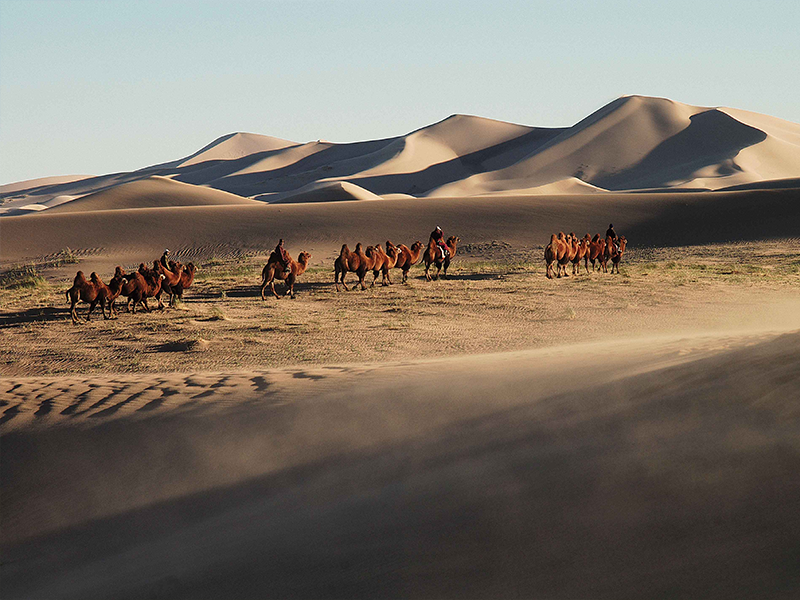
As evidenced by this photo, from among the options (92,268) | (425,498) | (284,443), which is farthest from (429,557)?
(92,268)

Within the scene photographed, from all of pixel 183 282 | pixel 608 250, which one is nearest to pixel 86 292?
pixel 183 282

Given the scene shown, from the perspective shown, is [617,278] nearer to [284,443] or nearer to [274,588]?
[284,443]

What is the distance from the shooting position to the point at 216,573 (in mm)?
4398

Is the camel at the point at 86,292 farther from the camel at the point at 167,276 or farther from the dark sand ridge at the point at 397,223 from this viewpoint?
the dark sand ridge at the point at 397,223

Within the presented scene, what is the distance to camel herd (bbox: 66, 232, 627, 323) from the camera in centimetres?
1686

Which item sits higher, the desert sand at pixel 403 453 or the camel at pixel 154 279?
the camel at pixel 154 279

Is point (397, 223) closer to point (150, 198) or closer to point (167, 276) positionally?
point (167, 276)

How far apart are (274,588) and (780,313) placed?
1495 centimetres

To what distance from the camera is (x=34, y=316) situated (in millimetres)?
17938

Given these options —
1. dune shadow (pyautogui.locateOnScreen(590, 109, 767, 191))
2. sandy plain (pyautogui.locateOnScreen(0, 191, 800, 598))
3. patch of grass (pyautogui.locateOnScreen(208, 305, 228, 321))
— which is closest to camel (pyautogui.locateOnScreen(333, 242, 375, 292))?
patch of grass (pyautogui.locateOnScreen(208, 305, 228, 321))

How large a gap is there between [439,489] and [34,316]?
1558cm

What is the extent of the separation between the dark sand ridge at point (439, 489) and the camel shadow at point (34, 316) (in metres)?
10.3

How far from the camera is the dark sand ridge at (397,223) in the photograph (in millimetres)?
42781

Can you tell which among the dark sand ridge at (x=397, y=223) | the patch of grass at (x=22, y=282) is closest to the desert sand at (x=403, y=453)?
the patch of grass at (x=22, y=282)
